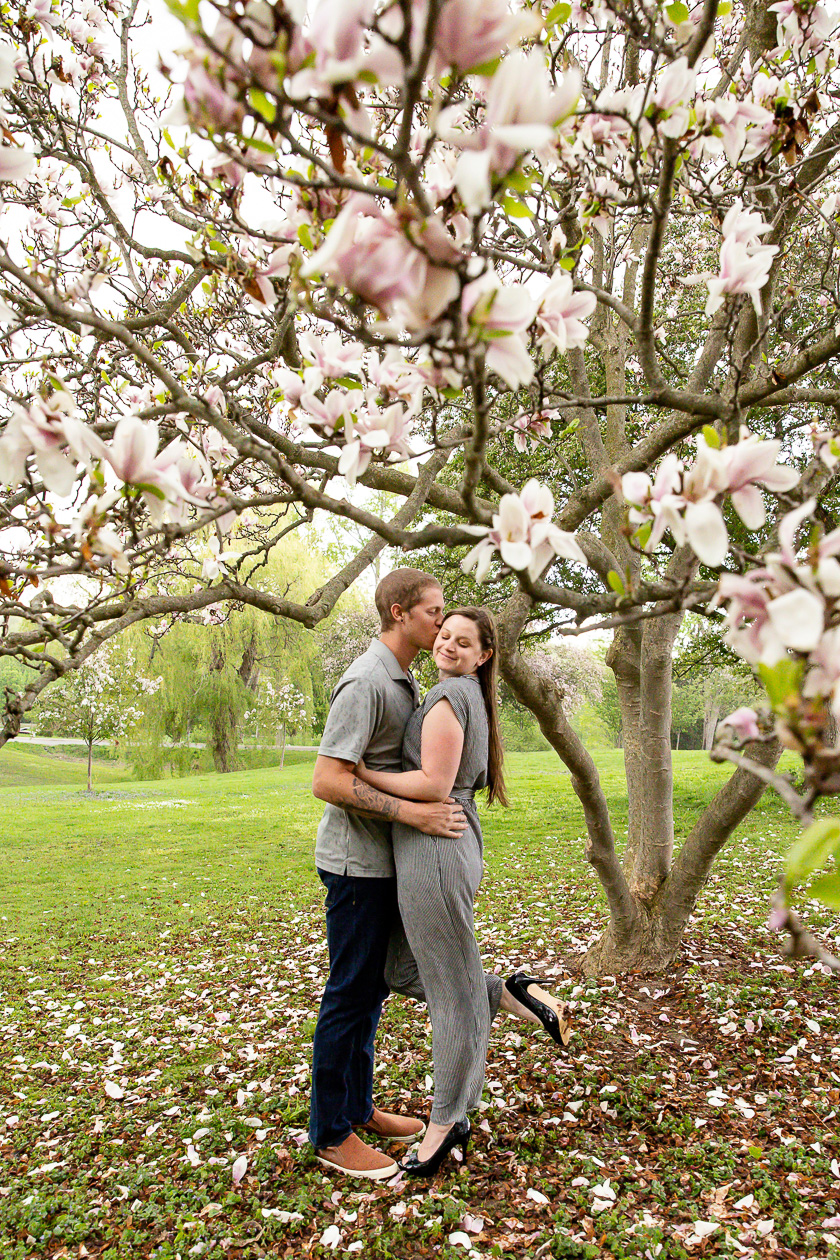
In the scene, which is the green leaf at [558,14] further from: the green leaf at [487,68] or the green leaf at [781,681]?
the green leaf at [781,681]

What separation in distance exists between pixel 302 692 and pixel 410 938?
1617 cm

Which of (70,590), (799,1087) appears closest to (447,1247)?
(799,1087)

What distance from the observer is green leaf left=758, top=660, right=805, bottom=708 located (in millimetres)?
656

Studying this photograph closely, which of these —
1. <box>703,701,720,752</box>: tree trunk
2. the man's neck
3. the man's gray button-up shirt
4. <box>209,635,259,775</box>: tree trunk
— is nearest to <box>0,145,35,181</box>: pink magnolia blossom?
the man's gray button-up shirt

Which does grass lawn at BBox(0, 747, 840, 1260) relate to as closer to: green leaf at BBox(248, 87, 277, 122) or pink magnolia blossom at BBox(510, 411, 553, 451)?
pink magnolia blossom at BBox(510, 411, 553, 451)

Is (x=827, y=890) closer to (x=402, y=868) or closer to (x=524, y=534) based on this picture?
(x=524, y=534)

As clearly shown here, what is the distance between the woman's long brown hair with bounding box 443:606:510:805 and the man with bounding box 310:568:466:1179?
126 mm

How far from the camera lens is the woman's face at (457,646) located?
249cm

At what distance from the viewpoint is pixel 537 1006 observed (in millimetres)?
2836

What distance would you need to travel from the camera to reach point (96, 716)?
16.1 metres

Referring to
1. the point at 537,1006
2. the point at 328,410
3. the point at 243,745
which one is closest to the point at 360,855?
the point at 537,1006

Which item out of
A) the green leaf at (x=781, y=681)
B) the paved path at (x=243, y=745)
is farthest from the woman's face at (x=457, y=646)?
the paved path at (x=243, y=745)

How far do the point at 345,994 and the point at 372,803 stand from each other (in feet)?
2.01

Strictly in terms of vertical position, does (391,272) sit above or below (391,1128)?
above
